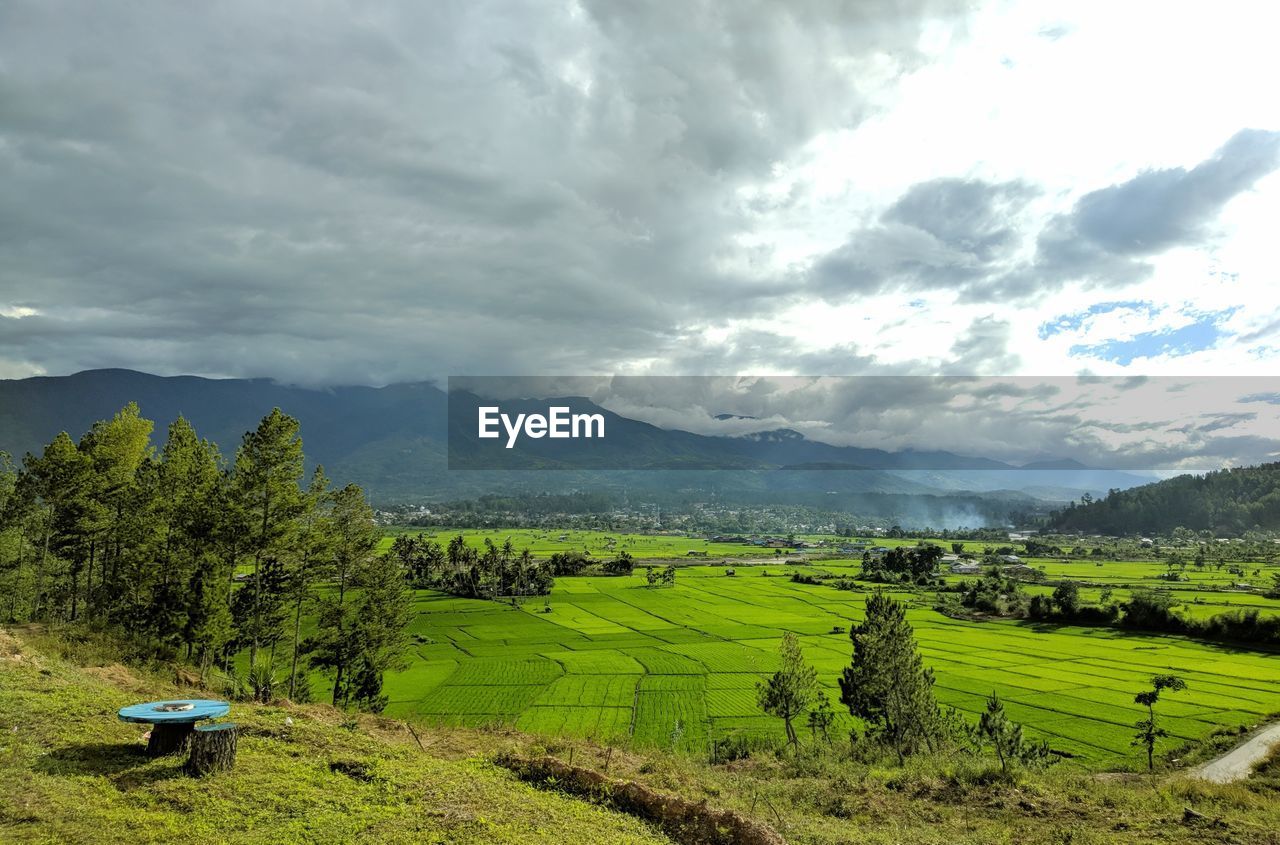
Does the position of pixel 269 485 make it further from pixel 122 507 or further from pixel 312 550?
pixel 122 507

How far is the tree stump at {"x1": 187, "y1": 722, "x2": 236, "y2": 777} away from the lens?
15648mm

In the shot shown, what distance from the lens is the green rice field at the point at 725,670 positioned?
175 ft

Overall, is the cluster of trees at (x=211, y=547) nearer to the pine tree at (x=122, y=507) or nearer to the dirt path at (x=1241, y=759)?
the pine tree at (x=122, y=507)

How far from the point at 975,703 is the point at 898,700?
20.4m

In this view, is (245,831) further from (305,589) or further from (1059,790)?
(305,589)

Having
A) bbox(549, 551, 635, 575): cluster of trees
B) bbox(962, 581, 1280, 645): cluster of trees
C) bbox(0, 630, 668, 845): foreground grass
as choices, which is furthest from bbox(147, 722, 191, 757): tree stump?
bbox(549, 551, 635, 575): cluster of trees

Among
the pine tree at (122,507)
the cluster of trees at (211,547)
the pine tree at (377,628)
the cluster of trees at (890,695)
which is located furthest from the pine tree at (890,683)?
the pine tree at (122,507)

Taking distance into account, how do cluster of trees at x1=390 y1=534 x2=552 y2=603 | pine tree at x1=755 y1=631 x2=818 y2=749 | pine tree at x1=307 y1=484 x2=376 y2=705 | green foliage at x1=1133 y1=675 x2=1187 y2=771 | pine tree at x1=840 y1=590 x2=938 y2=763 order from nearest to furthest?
green foliage at x1=1133 y1=675 x2=1187 y2=771, pine tree at x1=307 y1=484 x2=376 y2=705, pine tree at x1=840 y1=590 x2=938 y2=763, pine tree at x1=755 y1=631 x2=818 y2=749, cluster of trees at x1=390 y1=534 x2=552 y2=603

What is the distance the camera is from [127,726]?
1839 cm

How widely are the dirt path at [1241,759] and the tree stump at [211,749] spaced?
1967 inches

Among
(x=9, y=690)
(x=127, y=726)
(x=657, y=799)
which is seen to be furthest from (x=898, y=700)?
(x=9, y=690)

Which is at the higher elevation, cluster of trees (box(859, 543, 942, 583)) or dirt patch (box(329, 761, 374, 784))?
dirt patch (box(329, 761, 374, 784))

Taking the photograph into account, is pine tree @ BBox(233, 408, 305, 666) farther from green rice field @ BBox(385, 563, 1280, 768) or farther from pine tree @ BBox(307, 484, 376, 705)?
green rice field @ BBox(385, 563, 1280, 768)

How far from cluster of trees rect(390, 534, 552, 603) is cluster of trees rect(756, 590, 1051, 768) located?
79777 millimetres
